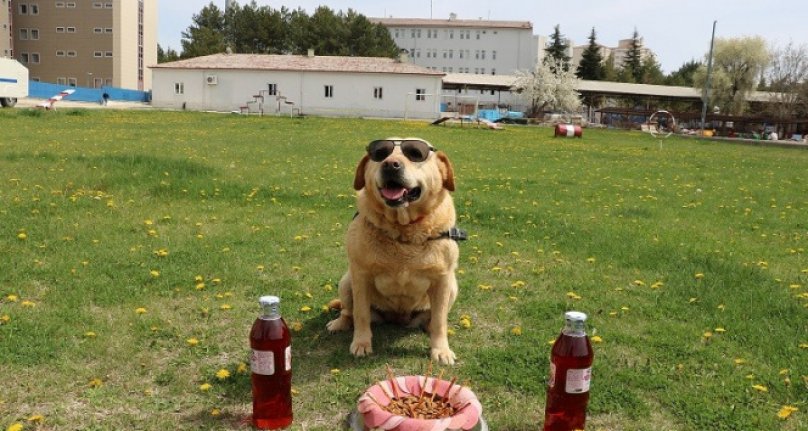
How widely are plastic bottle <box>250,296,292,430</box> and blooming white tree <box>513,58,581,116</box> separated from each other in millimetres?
70503

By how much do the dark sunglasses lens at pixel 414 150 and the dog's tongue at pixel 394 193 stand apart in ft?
0.71

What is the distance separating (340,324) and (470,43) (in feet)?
374

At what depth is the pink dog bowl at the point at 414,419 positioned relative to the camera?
2.73 metres

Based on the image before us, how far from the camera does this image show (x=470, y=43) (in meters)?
113

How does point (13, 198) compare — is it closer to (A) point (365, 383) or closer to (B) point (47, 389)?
(B) point (47, 389)

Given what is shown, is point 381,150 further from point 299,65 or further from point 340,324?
point 299,65

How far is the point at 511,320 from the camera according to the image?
504cm

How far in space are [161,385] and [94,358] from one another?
2.10 ft

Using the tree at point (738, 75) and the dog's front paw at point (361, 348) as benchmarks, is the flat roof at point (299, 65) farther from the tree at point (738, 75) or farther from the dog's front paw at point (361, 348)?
the dog's front paw at point (361, 348)

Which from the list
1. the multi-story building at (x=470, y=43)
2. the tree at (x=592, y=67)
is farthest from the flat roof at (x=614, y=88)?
the multi-story building at (x=470, y=43)

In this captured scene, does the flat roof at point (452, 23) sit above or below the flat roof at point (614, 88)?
above

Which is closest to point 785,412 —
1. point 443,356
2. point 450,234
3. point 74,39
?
point 443,356

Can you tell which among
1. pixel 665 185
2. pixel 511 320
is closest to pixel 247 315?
pixel 511 320

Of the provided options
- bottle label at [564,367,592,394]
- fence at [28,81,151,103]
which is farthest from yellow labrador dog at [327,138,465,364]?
fence at [28,81,151,103]
